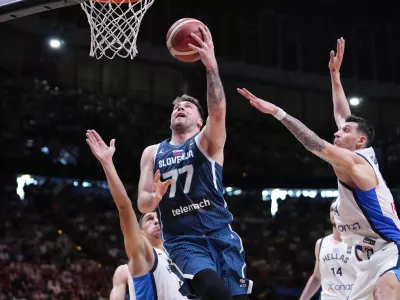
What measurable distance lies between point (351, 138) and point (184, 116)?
1.46 meters

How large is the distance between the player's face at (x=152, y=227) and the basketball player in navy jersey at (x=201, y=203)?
69 cm

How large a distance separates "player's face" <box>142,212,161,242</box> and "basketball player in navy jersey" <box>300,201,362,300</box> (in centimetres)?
243

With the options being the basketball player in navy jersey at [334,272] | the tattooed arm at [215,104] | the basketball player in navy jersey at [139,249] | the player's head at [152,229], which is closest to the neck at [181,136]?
the tattooed arm at [215,104]

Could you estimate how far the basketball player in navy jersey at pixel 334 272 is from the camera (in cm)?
722

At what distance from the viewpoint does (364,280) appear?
5.07 m

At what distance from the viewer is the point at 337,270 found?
289 inches

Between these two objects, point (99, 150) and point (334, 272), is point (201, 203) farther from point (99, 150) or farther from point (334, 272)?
point (334, 272)

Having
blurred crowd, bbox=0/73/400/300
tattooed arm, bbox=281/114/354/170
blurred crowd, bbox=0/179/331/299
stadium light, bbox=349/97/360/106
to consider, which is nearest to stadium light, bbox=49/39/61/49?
blurred crowd, bbox=0/73/400/300

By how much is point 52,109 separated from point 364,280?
41.3 feet

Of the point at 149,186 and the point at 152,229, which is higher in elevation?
the point at 149,186

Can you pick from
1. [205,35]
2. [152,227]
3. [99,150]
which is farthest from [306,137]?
[99,150]

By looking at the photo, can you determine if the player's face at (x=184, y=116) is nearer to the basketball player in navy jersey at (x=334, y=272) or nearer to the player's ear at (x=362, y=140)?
the player's ear at (x=362, y=140)

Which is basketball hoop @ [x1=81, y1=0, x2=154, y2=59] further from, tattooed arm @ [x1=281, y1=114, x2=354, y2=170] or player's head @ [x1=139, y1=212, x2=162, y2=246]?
tattooed arm @ [x1=281, y1=114, x2=354, y2=170]

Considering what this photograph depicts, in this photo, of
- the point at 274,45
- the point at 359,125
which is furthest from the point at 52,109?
the point at 359,125
